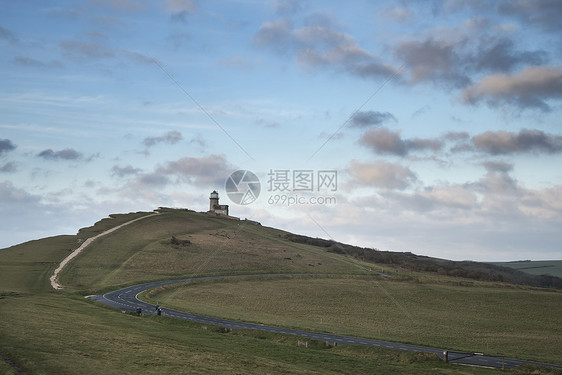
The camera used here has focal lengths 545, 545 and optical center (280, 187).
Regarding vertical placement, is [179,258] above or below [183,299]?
above

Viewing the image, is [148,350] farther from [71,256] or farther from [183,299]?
[71,256]

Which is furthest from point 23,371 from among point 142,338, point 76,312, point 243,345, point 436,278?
point 436,278

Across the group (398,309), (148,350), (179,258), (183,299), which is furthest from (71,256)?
(148,350)

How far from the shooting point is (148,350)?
1682 inches

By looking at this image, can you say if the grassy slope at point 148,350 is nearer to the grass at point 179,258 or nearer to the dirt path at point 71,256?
the dirt path at point 71,256

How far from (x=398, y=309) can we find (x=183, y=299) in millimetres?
39720

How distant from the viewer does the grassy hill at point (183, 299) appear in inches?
1594

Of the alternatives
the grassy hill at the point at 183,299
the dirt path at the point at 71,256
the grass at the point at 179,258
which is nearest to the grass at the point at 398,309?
the grassy hill at the point at 183,299

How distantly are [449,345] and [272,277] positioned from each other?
246ft

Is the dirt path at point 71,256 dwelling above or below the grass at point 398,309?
above

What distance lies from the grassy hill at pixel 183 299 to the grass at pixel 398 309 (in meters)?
0.70

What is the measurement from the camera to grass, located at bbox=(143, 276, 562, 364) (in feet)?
232

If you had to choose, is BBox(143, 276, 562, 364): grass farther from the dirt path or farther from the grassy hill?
the dirt path

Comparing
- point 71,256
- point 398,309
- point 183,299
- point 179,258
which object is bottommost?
point 398,309
